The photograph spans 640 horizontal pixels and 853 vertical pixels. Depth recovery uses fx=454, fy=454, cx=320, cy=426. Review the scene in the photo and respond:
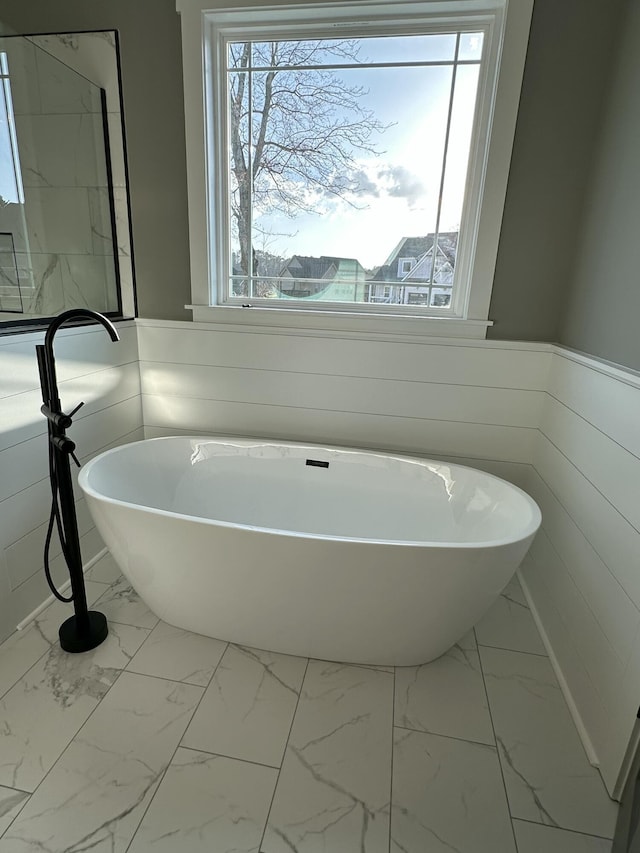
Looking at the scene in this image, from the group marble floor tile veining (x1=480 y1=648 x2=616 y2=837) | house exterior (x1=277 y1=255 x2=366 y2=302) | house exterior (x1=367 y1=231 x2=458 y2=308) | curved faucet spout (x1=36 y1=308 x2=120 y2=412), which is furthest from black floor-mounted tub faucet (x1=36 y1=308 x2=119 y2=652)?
marble floor tile veining (x1=480 y1=648 x2=616 y2=837)

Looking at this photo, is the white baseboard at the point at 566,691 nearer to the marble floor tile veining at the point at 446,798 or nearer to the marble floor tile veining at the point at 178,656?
the marble floor tile veining at the point at 446,798

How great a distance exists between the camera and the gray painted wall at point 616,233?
Answer: 1.42 metres

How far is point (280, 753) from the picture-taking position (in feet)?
4.24

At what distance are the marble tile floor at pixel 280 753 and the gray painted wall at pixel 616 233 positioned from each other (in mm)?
1175

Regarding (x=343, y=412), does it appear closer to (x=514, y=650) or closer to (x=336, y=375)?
(x=336, y=375)

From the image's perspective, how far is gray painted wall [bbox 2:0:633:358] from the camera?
1.70m

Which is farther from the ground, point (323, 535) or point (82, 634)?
point (323, 535)

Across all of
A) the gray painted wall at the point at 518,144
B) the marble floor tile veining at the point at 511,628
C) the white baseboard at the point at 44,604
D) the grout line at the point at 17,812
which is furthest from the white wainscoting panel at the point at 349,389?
the grout line at the point at 17,812

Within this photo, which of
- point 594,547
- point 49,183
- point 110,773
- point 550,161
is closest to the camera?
point 110,773

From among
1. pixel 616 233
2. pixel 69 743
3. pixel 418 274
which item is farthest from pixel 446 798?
pixel 418 274

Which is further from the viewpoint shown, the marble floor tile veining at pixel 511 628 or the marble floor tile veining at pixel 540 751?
the marble floor tile veining at pixel 511 628

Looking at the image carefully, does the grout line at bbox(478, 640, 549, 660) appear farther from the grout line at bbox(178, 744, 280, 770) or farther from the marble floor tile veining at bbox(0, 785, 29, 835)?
the marble floor tile veining at bbox(0, 785, 29, 835)

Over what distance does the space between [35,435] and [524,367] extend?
6.60ft

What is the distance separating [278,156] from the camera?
6.89ft
